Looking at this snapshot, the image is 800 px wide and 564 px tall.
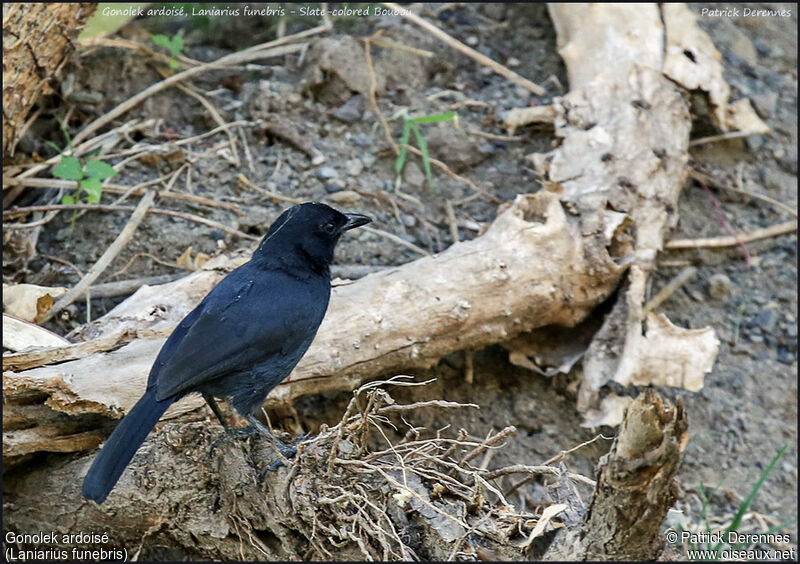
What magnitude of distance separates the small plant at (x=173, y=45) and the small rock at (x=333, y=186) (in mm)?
1281

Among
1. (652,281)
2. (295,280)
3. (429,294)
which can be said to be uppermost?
(295,280)

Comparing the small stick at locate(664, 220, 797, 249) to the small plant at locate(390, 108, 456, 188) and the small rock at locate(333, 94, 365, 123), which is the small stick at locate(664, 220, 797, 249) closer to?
the small plant at locate(390, 108, 456, 188)

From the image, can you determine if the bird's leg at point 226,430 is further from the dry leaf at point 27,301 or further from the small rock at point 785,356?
the small rock at point 785,356

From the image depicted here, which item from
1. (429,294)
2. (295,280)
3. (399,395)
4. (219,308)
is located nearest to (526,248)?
(429,294)

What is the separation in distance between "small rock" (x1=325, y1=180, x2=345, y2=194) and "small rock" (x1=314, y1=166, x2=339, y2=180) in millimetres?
45

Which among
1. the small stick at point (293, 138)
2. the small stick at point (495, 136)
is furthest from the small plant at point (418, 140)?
the small stick at point (293, 138)

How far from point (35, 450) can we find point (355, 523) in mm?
1295

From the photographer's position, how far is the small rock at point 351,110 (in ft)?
17.3

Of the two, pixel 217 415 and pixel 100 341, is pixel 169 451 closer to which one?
pixel 217 415

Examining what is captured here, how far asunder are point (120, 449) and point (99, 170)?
81.6 inches

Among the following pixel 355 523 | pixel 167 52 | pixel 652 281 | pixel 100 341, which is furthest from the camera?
pixel 167 52

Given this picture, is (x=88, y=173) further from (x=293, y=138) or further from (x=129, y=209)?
(x=293, y=138)

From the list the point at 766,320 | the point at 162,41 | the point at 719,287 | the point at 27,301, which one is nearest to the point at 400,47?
the point at 162,41

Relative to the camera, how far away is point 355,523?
2.79m
